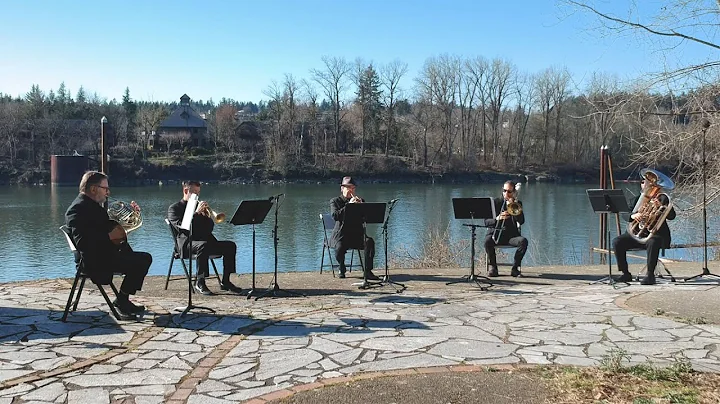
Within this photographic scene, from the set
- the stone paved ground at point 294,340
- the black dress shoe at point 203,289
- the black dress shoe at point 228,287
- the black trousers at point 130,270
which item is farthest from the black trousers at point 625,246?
the black trousers at point 130,270

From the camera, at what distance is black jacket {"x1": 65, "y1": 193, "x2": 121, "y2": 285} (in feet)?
19.8

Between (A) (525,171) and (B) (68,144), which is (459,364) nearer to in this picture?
(A) (525,171)

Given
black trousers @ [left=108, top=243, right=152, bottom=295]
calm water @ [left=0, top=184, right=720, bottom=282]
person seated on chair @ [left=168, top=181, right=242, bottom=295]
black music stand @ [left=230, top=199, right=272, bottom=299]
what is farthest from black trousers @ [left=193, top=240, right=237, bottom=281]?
calm water @ [left=0, top=184, right=720, bottom=282]

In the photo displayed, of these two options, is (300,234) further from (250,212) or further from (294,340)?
(294,340)

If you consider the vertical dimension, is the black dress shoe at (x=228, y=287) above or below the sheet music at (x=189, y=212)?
below

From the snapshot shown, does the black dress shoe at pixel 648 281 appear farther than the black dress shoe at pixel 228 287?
Yes

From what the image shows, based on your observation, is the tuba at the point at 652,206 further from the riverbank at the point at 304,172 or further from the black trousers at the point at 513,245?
the riverbank at the point at 304,172

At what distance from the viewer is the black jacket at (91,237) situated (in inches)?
237

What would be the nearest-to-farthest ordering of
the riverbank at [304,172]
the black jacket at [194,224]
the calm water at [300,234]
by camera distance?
the black jacket at [194,224] < the calm water at [300,234] < the riverbank at [304,172]

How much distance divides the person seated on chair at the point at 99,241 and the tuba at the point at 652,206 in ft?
21.2

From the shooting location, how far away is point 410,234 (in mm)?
21984

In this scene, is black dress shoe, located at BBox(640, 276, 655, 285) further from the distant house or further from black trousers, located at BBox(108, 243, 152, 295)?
the distant house

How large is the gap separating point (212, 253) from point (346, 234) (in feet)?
6.38

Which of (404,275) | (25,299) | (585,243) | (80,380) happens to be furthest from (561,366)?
(585,243)
